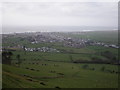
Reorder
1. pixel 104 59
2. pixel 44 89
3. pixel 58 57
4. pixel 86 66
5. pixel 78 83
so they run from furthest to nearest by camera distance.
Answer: pixel 58 57, pixel 104 59, pixel 86 66, pixel 78 83, pixel 44 89

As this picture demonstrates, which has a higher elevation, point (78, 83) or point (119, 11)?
point (119, 11)

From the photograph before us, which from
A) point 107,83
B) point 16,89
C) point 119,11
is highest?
point 119,11

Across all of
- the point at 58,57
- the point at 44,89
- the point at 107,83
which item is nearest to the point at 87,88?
the point at 107,83

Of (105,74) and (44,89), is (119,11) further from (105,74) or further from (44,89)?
(44,89)

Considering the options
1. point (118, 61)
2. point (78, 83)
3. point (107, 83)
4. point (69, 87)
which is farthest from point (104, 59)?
point (69, 87)

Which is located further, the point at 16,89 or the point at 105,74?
the point at 105,74

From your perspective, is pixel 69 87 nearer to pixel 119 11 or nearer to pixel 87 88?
pixel 87 88

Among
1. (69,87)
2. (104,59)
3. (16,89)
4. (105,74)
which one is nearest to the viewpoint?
(16,89)

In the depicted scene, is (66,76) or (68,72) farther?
(68,72)

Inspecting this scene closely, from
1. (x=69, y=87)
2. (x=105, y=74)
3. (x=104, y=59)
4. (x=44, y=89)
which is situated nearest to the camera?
(x=44, y=89)
